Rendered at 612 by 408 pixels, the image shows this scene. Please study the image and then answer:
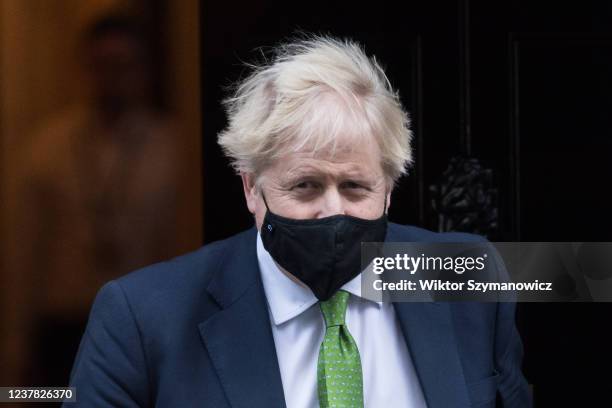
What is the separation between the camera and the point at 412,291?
201 centimetres

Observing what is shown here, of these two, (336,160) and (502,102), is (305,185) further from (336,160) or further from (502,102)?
(502,102)

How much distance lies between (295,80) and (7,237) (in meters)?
1.30

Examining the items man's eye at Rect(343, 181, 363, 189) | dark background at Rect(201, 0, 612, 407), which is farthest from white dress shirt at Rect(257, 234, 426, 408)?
dark background at Rect(201, 0, 612, 407)

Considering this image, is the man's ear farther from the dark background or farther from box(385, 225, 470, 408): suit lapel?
the dark background

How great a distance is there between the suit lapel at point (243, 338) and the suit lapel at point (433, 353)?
0.81ft

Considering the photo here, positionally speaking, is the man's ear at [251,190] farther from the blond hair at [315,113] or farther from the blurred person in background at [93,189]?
the blurred person in background at [93,189]

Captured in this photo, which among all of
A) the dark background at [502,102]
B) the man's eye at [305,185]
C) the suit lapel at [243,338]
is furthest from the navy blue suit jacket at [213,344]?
the dark background at [502,102]

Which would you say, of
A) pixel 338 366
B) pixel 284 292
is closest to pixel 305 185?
pixel 284 292

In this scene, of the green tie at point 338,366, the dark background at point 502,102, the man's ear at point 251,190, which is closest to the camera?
the green tie at point 338,366

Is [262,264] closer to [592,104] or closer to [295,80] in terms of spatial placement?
[295,80]

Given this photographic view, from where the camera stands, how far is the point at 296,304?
6.28 ft

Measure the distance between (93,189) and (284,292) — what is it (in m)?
1.14

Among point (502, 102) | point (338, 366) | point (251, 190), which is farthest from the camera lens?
point (502, 102)

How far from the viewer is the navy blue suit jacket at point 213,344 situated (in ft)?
6.06
